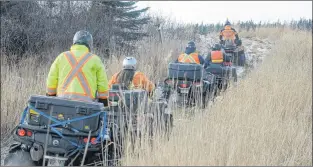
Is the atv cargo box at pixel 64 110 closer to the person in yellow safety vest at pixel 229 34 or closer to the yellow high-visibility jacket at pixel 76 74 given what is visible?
the yellow high-visibility jacket at pixel 76 74

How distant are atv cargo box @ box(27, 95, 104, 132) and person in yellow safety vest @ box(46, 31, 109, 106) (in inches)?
17.4

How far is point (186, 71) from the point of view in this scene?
9.34 m

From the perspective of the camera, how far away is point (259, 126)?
17.5ft

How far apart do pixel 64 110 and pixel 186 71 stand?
4.73m

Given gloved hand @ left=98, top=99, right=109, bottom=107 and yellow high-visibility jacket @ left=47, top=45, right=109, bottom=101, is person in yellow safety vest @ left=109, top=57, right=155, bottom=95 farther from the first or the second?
yellow high-visibility jacket @ left=47, top=45, right=109, bottom=101

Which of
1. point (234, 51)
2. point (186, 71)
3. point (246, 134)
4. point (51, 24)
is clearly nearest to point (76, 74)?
point (246, 134)

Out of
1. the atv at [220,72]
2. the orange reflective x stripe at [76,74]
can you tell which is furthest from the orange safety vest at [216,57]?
the orange reflective x stripe at [76,74]

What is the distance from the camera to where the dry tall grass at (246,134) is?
4.19 metres

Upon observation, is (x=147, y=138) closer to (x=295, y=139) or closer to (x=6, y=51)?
(x=295, y=139)

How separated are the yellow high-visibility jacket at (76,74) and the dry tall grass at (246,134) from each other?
49.5 inches

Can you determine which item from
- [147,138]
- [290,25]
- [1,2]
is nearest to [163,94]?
[147,138]

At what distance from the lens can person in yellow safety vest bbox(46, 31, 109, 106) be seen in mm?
5445

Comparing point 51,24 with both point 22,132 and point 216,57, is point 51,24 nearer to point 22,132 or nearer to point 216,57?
point 216,57

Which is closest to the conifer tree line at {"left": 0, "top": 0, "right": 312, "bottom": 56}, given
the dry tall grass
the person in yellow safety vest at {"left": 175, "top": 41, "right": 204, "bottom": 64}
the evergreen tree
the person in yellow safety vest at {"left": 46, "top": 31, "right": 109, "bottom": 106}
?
the evergreen tree
